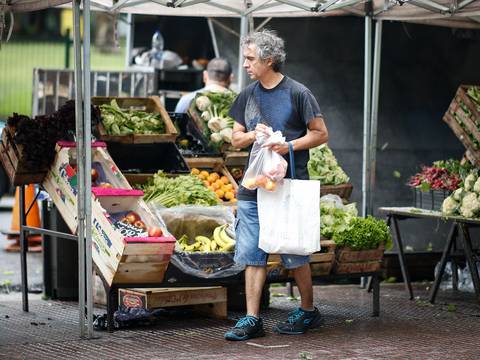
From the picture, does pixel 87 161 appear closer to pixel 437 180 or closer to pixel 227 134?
pixel 227 134

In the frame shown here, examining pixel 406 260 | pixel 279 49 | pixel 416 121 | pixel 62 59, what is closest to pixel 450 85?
pixel 416 121

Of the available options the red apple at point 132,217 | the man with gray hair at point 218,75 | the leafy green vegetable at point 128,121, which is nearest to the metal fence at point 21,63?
A: the man with gray hair at point 218,75

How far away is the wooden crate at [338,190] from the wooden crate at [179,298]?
6.11ft

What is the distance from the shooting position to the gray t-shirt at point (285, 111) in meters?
8.12

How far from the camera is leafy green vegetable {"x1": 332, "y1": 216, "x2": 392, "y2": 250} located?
9125mm

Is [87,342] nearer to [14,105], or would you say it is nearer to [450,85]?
[450,85]

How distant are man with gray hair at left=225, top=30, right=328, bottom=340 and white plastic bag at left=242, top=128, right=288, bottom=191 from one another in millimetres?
71

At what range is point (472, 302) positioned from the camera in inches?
411

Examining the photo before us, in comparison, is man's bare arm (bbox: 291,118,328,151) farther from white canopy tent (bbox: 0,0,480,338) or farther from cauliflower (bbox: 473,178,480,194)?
cauliflower (bbox: 473,178,480,194)

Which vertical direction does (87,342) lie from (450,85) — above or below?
below

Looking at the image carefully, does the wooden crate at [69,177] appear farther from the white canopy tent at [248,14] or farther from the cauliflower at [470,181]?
the cauliflower at [470,181]

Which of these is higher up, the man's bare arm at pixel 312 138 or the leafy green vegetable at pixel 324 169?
the man's bare arm at pixel 312 138

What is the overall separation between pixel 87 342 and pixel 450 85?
20.0ft

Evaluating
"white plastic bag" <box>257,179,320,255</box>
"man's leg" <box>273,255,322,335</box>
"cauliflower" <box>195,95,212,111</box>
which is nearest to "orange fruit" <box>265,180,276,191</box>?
"white plastic bag" <box>257,179,320,255</box>
